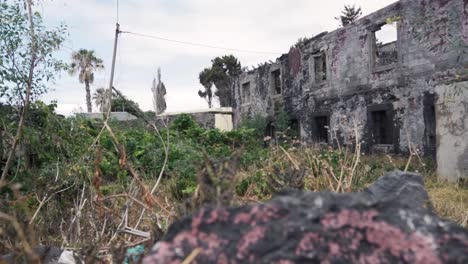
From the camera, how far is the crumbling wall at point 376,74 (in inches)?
453

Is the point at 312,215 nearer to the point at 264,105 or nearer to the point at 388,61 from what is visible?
the point at 388,61

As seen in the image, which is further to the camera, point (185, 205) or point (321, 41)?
point (321, 41)

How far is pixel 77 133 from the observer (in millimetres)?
6117

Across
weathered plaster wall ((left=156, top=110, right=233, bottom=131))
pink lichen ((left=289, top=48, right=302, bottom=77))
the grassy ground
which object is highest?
pink lichen ((left=289, top=48, right=302, bottom=77))

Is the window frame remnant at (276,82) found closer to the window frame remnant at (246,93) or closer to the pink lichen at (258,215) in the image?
the window frame remnant at (246,93)

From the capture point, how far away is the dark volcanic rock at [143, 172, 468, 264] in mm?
→ 878

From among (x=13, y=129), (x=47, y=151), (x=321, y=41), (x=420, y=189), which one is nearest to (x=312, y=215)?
(x=420, y=189)

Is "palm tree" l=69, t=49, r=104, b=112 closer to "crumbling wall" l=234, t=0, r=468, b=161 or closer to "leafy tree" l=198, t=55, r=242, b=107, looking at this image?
"leafy tree" l=198, t=55, r=242, b=107

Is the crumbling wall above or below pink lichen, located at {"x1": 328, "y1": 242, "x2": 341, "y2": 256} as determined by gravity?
above

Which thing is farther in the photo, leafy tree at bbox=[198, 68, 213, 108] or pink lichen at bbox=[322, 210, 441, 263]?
leafy tree at bbox=[198, 68, 213, 108]

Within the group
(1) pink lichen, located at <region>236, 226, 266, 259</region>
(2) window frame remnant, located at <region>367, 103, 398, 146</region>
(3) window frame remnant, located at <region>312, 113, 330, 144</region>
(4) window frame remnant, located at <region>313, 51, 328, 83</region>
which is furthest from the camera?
(4) window frame remnant, located at <region>313, 51, 328, 83</region>

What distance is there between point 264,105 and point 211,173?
1929cm

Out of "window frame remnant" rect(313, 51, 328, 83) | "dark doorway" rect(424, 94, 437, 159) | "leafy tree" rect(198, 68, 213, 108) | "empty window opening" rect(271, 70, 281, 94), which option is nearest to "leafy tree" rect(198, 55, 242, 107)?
"leafy tree" rect(198, 68, 213, 108)

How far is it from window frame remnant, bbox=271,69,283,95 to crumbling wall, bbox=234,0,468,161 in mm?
179
